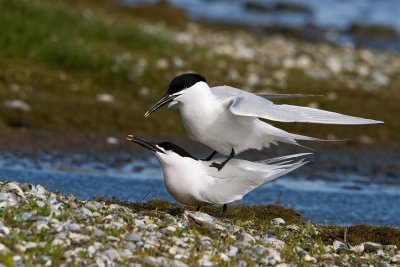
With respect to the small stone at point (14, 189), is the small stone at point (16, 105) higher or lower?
higher

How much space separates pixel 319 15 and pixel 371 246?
85.5 feet

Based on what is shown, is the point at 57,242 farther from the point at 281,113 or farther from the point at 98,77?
the point at 98,77

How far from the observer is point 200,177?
19.5 ft

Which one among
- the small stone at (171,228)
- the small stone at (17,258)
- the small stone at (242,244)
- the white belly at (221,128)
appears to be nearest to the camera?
the small stone at (17,258)

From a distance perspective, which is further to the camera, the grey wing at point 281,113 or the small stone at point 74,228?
the grey wing at point 281,113

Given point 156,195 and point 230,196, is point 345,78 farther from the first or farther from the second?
point 230,196

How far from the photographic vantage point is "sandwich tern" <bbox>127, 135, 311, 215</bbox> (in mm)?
5836

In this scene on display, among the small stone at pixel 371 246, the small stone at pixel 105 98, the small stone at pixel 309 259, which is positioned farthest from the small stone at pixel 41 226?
the small stone at pixel 105 98

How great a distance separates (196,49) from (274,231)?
30.6ft

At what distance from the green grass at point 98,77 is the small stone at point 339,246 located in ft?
17.7

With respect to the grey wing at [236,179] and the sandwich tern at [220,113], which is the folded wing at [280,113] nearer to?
the sandwich tern at [220,113]

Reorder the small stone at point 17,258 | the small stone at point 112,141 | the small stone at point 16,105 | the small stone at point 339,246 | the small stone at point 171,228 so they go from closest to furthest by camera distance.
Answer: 1. the small stone at point 17,258
2. the small stone at point 171,228
3. the small stone at point 339,246
4. the small stone at point 112,141
5. the small stone at point 16,105

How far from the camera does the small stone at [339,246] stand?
218 inches

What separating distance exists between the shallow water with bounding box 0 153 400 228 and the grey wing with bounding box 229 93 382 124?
1599mm
